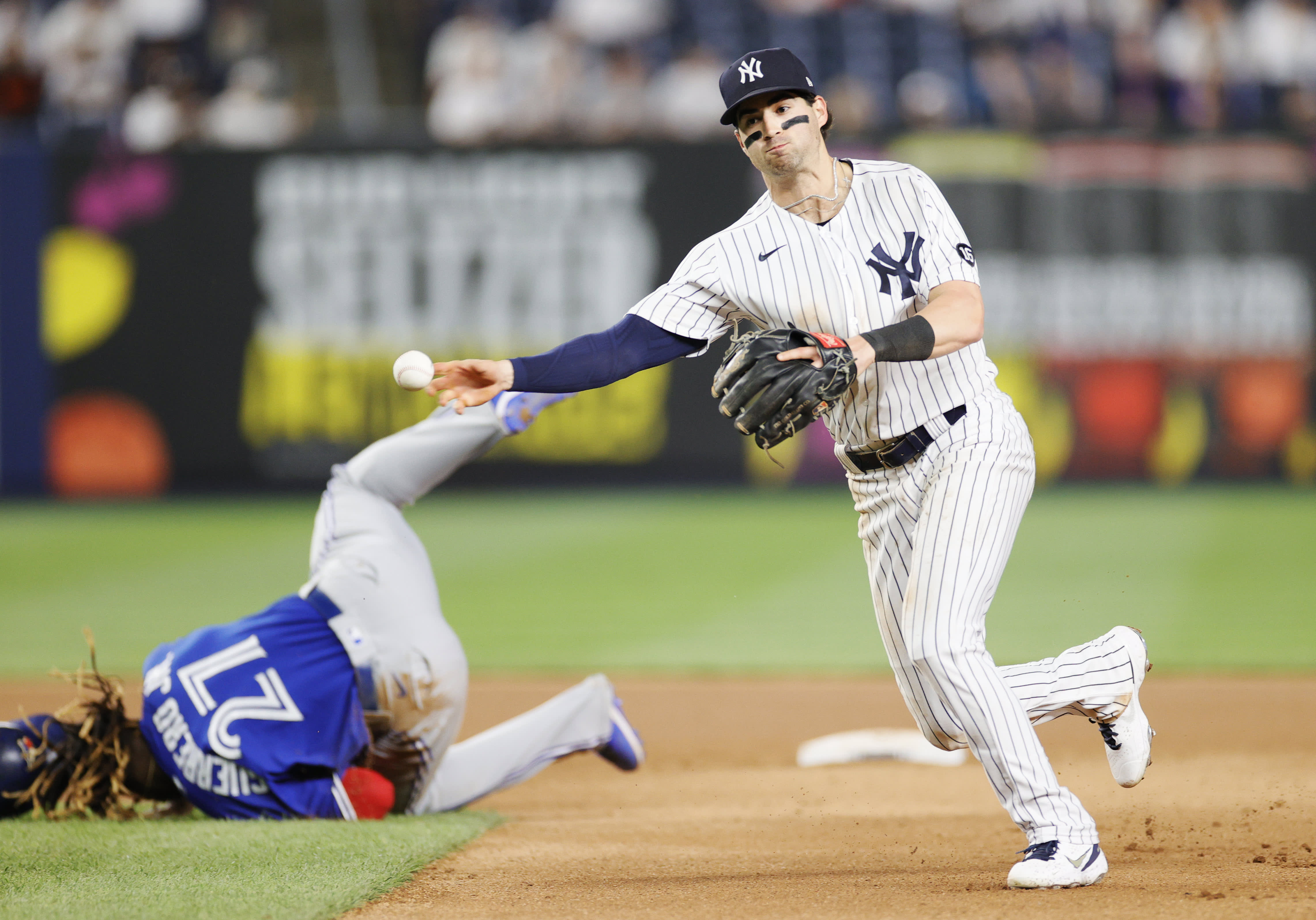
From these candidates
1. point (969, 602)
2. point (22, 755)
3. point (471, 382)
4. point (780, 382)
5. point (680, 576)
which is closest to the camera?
point (780, 382)

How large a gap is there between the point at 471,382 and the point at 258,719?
3.81 feet

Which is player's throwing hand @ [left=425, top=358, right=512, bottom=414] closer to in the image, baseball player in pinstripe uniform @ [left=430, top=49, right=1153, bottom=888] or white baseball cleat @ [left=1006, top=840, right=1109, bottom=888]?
baseball player in pinstripe uniform @ [left=430, top=49, right=1153, bottom=888]

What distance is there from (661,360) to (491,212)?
9.14 metres

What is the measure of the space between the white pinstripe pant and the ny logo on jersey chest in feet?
1.07

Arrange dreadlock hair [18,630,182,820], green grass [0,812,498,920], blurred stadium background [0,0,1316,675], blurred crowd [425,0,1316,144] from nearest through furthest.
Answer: green grass [0,812,498,920], dreadlock hair [18,630,182,820], blurred stadium background [0,0,1316,675], blurred crowd [425,0,1316,144]

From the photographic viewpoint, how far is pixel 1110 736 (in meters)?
4.05

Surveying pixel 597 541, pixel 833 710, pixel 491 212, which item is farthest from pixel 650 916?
pixel 491 212

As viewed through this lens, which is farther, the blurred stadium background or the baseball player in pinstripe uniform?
the blurred stadium background

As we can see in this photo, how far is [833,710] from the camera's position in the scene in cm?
637

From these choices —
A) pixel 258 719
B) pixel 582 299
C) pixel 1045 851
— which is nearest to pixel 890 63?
pixel 582 299

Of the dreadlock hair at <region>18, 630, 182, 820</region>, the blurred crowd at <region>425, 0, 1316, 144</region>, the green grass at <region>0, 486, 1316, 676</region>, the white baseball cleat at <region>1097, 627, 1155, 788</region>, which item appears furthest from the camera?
the blurred crowd at <region>425, 0, 1316, 144</region>

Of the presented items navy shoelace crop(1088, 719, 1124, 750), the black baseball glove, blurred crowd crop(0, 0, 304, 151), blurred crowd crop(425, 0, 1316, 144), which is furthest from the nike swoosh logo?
blurred crowd crop(0, 0, 304, 151)

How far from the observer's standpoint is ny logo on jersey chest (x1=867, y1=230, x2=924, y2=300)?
12.0 ft

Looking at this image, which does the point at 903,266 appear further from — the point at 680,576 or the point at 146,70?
the point at 146,70
